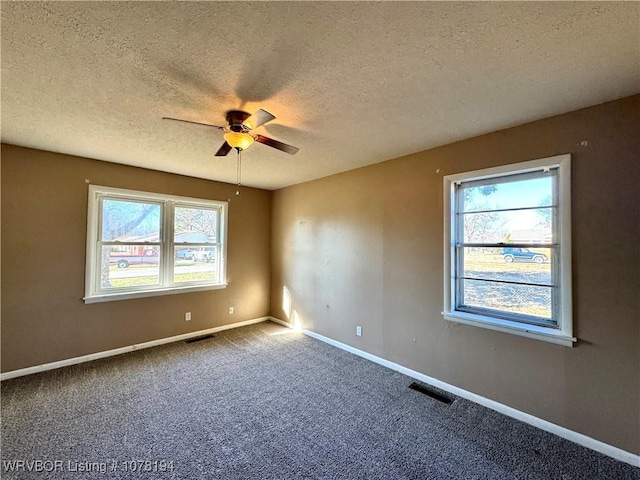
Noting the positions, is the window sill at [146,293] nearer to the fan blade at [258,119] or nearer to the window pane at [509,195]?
the fan blade at [258,119]

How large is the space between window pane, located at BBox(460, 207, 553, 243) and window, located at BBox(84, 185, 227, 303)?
3.66 metres

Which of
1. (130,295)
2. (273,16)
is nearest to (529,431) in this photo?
(273,16)

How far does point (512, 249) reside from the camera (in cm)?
248

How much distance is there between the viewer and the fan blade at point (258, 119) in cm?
213

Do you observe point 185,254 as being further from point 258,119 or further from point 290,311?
point 258,119

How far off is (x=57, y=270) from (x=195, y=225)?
170 cm

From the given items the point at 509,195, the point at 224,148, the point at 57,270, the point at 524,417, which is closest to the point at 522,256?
the point at 509,195

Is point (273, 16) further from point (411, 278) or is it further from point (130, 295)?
point (130, 295)

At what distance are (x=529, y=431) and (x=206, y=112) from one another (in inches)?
142

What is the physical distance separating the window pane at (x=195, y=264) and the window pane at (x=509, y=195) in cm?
379

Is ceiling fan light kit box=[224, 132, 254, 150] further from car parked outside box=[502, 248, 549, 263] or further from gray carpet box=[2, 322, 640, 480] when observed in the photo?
car parked outside box=[502, 248, 549, 263]

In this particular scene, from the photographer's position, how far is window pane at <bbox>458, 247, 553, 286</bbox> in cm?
232

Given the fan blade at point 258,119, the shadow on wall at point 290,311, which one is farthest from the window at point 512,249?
the shadow on wall at point 290,311

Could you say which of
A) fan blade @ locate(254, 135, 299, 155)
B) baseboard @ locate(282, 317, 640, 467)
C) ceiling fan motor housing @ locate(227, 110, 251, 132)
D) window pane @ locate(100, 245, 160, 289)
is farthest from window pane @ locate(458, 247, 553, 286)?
window pane @ locate(100, 245, 160, 289)
